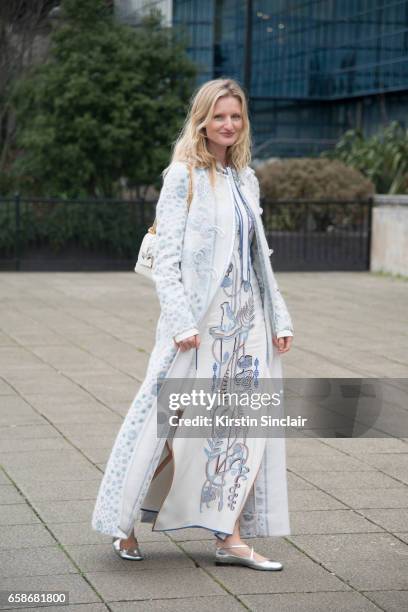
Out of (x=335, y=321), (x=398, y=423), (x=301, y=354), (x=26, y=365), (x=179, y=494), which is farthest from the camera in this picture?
(x=335, y=321)

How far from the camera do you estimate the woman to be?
175 inches

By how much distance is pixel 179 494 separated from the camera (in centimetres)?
446

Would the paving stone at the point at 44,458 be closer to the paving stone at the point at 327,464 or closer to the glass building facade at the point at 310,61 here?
the paving stone at the point at 327,464

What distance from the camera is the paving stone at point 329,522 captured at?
514cm

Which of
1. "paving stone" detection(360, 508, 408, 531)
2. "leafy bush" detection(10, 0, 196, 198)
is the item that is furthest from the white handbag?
"leafy bush" detection(10, 0, 196, 198)

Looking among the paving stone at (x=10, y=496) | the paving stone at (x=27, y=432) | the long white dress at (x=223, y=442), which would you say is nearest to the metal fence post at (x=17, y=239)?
the paving stone at (x=27, y=432)

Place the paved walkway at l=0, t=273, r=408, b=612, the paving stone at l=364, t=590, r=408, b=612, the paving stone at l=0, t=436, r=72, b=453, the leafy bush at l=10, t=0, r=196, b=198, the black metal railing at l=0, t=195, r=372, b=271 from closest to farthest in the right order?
the paving stone at l=364, t=590, r=408, b=612, the paved walkway at l=0, t=273, r=408, b=612, the paving stone at l=0, t=436, r=72, b=453, the black metal railing at l=0, t=195, r=372, b=271, the leafy bush at l=10, t=0, r=196, b=198

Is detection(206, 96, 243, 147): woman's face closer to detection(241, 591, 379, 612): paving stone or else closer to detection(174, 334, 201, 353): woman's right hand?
detection(174, 334, 201, 353): woman's right hand

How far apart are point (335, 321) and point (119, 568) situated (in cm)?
875

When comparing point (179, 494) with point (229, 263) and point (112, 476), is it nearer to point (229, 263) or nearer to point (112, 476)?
point (112, 476)

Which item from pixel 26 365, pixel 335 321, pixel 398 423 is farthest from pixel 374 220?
pixel 398 423

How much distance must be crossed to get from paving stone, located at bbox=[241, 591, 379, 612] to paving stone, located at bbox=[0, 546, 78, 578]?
29.5 inches

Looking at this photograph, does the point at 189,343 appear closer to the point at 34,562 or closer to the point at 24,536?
the point at 34,562

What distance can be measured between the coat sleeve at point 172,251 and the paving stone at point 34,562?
995 millimetres
